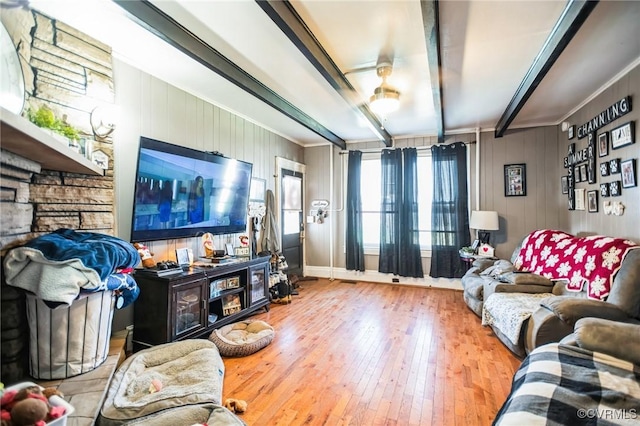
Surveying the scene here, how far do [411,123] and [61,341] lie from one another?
14.4 ft

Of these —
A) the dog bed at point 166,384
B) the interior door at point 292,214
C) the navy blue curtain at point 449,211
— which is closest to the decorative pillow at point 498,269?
the navy blue curtain at point 449,211

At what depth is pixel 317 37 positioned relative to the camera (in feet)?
7.46

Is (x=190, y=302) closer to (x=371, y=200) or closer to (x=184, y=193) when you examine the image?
(x=184, y=193)

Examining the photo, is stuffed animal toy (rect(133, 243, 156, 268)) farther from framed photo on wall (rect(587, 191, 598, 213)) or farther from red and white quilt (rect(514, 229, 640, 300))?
framed photo on wall (rect(587, 191, 598, 213))

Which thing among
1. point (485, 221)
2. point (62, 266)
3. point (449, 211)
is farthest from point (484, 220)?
point (62, 266)

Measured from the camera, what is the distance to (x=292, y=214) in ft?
17.7

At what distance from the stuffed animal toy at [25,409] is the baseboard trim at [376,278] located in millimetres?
4775

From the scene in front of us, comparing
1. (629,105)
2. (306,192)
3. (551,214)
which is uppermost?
(629,105)

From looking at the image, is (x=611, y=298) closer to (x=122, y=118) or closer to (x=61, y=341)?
(x=61, y=341)

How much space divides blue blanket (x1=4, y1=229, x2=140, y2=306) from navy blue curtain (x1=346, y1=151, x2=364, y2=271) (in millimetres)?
4031

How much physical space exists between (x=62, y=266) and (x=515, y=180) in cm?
522

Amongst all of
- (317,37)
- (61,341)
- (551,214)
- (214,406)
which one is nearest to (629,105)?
(551,214)

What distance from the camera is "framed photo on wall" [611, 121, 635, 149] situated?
8.73 feet

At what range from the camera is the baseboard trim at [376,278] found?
4.90m
